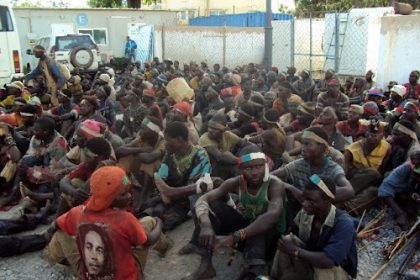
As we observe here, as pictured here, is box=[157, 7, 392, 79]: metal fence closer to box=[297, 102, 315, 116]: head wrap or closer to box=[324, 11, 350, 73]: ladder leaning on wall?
box=[324, 11, 350, 73]: ladder leaning on wall

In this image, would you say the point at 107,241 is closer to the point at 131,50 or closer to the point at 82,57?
the point at 82,57

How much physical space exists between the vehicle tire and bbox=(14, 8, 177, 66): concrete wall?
7892mm

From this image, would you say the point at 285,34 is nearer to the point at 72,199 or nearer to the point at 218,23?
the point at 218,23

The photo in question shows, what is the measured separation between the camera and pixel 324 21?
15.4 meters

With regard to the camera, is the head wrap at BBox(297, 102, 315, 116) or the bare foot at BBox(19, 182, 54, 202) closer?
the bare foot at BBox(19, 182, 54, 202)

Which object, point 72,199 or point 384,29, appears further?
point 384,29

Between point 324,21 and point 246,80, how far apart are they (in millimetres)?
5994

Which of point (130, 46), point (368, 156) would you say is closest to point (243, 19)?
point (130, 46)

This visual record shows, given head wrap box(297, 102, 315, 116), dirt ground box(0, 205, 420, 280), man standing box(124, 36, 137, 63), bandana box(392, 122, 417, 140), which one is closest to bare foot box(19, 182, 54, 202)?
dirt ground box(0, 205, 420, 280)

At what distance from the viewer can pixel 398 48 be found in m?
10.9

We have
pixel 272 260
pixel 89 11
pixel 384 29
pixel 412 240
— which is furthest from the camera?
pixel 89 11

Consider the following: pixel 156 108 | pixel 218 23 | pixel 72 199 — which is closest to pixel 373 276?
pixel 72 199

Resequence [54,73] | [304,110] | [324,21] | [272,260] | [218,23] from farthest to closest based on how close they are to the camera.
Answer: [218,23] < [324,21] < [54,73] < [304,110] < [272,260]

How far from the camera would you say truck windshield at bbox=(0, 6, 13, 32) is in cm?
1248
